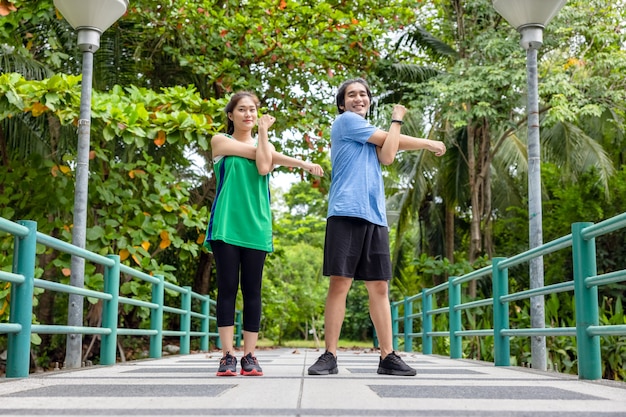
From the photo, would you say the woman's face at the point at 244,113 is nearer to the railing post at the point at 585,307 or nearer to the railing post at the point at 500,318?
the railing post at the point at 585,307

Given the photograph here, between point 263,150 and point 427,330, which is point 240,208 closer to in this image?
point 263,150

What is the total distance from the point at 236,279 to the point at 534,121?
10.3 ft

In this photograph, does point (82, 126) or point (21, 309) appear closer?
point (21, 309)

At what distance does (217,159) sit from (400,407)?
2102mm

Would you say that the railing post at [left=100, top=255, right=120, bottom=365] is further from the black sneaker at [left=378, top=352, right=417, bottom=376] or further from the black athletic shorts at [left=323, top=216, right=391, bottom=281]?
the black sneaker at [left=378, top=352, right=417, bottom=376]

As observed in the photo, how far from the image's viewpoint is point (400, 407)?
2.45 meters

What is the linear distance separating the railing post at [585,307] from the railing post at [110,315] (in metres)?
3.33

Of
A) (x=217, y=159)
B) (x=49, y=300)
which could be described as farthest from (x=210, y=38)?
(x=217, y=159)

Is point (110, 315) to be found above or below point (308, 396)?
above

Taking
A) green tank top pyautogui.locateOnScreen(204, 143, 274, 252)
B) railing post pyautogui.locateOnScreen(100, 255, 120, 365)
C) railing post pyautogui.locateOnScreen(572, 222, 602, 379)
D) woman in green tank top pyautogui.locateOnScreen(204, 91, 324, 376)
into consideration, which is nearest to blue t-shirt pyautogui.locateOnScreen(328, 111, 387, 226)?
woman in green tank top pyautogui.locateOnScreen(204, 91, 324, 376)

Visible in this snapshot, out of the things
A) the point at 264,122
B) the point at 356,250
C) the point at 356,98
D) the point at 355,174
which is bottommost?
the point at 356,250

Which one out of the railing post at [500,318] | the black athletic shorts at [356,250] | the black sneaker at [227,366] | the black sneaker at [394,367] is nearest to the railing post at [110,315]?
the black sneaker at [227,366]

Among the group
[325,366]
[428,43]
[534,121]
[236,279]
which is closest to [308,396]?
[325,366]

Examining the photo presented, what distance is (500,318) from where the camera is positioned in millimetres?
5559
